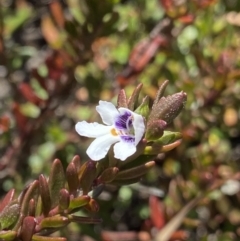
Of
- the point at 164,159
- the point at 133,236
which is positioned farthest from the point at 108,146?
the point at 164,159

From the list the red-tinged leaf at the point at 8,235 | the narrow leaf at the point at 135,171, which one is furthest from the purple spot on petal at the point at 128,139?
the red-tinged leaf at the point at 8,235

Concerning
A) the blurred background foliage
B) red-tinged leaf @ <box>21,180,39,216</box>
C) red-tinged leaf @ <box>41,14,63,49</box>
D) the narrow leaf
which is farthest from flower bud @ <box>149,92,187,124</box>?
red-tinged leaf @ <box>41,14,63,49</box>

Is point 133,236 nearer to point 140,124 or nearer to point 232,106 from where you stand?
point 232,106

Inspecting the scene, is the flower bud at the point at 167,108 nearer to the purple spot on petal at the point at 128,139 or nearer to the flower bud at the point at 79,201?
the purple spot on petal at the point at 128,139

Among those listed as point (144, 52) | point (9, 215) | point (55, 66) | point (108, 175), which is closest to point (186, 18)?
point (144, 52)

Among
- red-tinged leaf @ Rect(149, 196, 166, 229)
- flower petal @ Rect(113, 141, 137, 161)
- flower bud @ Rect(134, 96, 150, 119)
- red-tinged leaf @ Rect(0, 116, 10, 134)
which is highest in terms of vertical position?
flower bud @ Rect(134, 96, 150, 119)

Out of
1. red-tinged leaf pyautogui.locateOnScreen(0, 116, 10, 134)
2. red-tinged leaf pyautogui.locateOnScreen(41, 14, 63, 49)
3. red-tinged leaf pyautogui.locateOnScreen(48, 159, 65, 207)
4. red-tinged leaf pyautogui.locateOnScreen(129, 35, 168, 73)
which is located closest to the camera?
red-tinged leaf pyautogui.locateOnScreen(48, 159, 65, 207)

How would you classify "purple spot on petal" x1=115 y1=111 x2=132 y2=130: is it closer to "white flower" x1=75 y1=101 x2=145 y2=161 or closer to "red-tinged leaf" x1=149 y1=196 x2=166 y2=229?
"white flower" x1=75 y1=101 x2=145 y2=161
